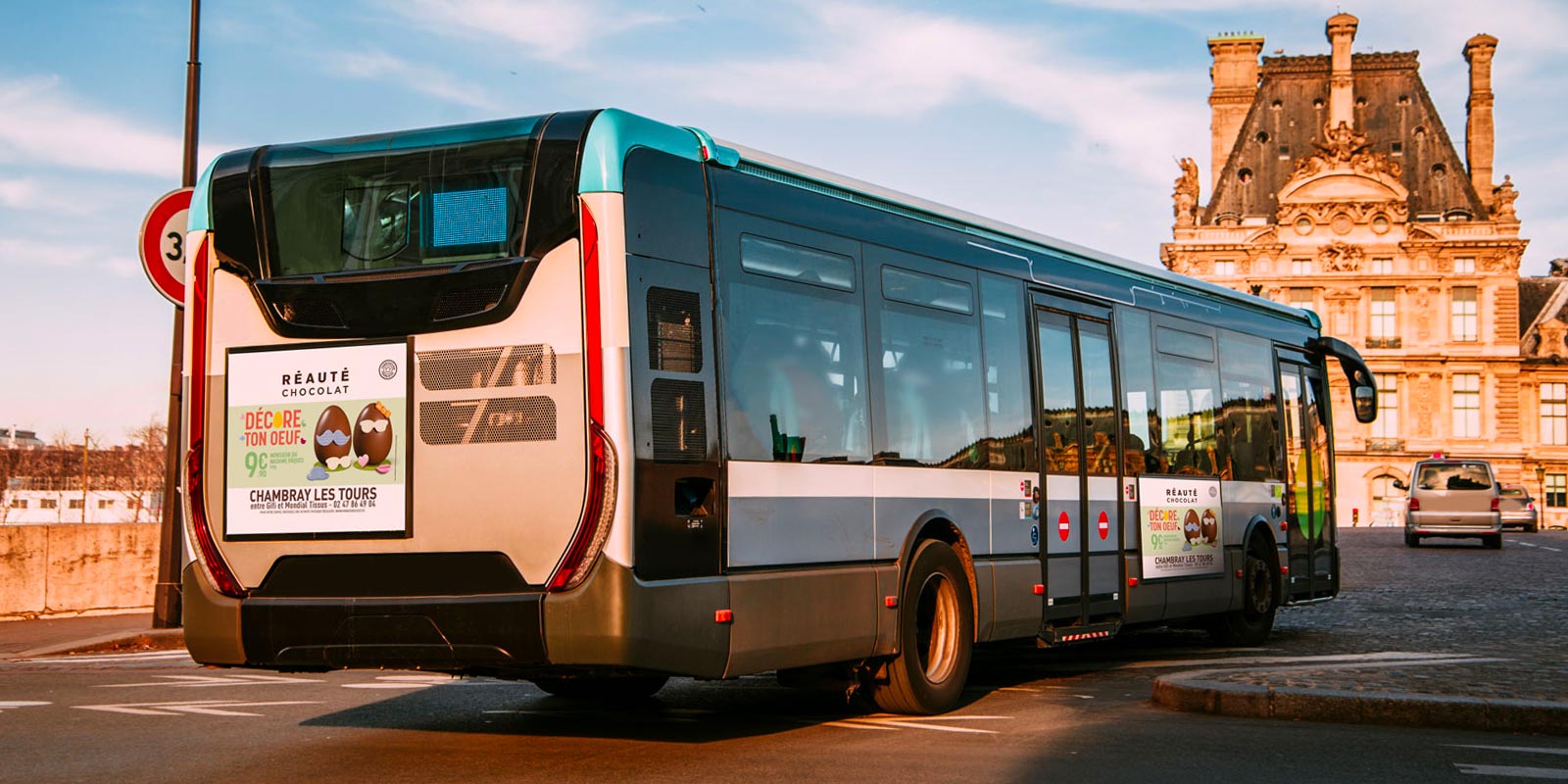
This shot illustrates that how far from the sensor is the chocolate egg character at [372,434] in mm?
7902

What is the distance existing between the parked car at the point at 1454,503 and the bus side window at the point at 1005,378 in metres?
35.3

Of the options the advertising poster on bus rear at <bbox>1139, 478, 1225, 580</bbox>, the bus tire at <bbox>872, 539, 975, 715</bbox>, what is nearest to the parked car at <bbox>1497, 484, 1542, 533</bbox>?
the advertising poster on bus rear at <bbox>1139, 478, 1225, 580</bbox>

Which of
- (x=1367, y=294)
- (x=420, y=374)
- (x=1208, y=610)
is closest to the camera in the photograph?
(x=420, y=374)

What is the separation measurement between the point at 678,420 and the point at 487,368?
2.91 ft

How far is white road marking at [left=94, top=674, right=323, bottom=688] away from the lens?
12080 millimetres

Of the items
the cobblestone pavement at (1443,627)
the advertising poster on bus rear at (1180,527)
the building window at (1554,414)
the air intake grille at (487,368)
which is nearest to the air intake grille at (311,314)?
the air intake grille at (487,368)

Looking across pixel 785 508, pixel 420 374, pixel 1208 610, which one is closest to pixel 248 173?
pixel 420 374

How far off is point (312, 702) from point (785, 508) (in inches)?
154

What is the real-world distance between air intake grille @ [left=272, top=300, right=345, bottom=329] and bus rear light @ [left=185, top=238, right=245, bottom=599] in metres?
0.49

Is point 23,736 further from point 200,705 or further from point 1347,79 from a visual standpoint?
point 1347,79

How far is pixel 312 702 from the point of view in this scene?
1081cm

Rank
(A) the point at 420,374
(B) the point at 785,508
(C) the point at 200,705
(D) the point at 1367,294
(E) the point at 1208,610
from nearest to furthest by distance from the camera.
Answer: (A) the point at 420,374
(B) the point at 785,508
(C) the point at 200,705
(E) the point at 1208,610
(D) the point at 1367,294

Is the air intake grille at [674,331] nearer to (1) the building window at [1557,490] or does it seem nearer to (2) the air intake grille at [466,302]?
(2) the air intake grille at [466,302]

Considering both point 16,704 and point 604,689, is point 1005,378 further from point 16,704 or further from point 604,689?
point 16,704
